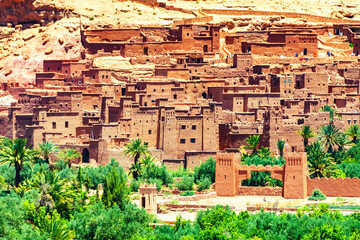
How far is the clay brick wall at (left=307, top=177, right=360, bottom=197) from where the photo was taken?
62.2 meters

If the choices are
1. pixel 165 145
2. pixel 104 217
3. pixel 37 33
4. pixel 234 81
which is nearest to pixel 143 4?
pixel 37 33

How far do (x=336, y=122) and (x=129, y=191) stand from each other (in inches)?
597

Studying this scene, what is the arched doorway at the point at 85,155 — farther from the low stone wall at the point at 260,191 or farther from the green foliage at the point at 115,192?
the low stone wall at the point at 260,191

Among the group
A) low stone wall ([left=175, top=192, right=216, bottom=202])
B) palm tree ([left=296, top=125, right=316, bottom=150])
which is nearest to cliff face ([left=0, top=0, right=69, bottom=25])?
palm tree ([left=296, top=125, right=316, bottom=150])

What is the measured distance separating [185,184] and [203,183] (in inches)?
38.8

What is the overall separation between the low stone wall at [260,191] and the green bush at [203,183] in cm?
196

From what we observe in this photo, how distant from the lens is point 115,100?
72.1 metres

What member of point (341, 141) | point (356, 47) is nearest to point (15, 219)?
point (341, 141)

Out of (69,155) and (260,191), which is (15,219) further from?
Result: (260,191)

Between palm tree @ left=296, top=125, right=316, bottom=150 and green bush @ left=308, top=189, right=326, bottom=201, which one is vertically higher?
palm tree @ left=296, top=125, right=316, bottom=150

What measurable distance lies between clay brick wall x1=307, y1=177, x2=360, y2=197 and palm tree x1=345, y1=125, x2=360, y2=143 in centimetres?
891

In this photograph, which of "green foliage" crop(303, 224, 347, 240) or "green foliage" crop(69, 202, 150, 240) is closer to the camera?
"green foliage" crop(303, 224, 347, 240)

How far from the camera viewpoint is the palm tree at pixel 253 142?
223ft

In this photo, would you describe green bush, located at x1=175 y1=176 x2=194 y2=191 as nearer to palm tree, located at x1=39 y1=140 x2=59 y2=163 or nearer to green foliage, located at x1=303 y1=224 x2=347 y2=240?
palm tree, located at x1=39 y1=140 x2=59 y2=163
